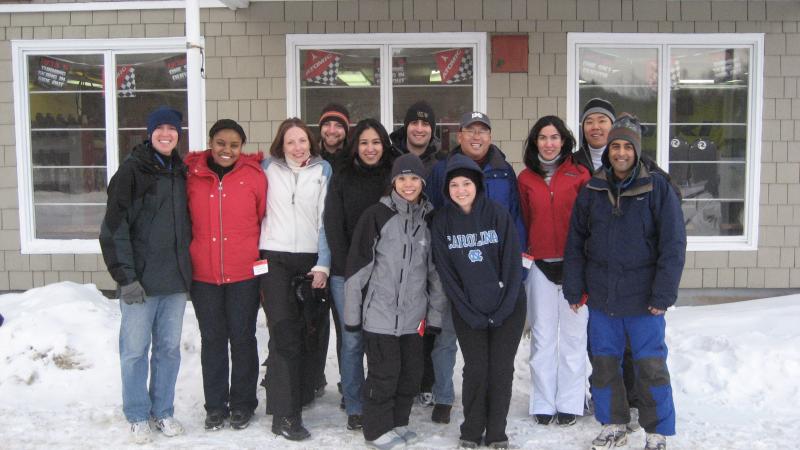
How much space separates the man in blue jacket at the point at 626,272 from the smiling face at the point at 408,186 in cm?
87

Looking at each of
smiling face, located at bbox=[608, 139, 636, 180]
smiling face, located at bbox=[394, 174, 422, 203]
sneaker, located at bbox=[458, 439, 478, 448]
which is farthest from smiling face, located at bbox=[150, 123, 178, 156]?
smiling face, located at bbox=[608, 139, 636, 180]

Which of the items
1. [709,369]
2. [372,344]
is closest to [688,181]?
[709,369]

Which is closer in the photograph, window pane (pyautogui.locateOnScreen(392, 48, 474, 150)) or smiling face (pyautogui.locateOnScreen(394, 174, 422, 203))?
smiling face (pyautogui.locateOnScreen(394, 174, 422, 203))

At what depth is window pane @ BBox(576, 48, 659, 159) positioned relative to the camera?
688cm

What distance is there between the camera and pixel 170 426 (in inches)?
162

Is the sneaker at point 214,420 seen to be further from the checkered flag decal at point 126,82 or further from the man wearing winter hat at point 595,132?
the checkered flag decal at point 126,82

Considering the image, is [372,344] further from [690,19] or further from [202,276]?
[690,19]

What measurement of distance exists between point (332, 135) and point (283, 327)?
1.29 meters

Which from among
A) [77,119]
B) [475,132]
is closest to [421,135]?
[475,132]

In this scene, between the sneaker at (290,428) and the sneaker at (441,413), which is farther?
the sneaker at (441,413)

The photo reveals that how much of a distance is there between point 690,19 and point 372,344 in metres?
4.80

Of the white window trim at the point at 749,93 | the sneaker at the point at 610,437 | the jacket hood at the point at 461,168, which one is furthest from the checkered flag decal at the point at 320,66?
the sneaker at the point at 610,437

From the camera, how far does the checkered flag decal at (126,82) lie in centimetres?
697

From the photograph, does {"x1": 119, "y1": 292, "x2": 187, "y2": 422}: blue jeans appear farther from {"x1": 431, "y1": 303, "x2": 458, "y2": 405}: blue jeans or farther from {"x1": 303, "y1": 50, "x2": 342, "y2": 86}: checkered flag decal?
{"x1": 303, "y1": 50, "x2": 342, "y2": 86}: checkered flag decal
